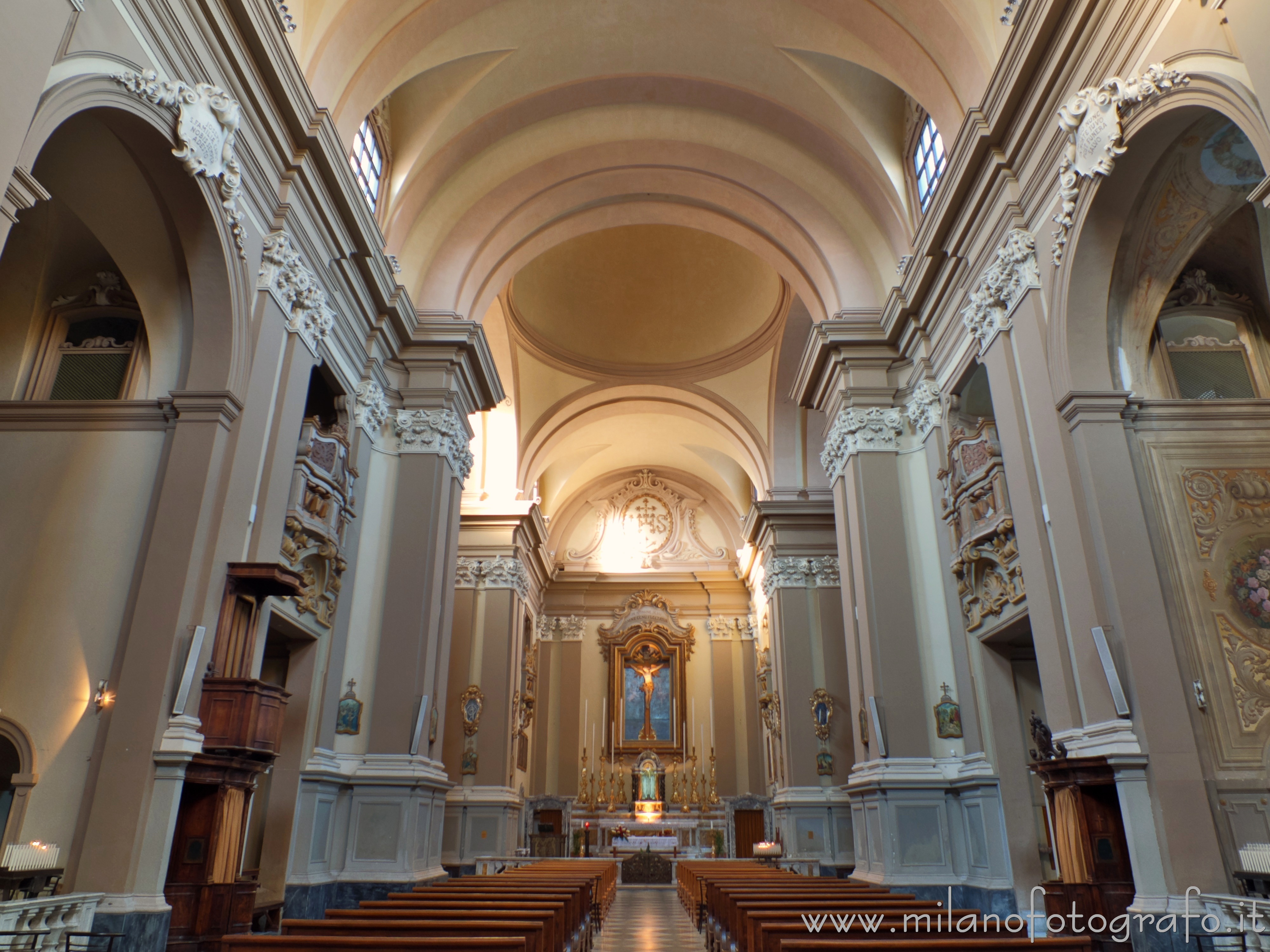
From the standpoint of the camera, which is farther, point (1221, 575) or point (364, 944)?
point (1221, 575)

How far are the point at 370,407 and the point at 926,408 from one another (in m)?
7.31

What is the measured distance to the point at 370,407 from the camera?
11.3 metres

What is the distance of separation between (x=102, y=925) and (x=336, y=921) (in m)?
2.14

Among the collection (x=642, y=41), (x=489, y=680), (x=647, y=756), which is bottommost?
(x=647, y=756)

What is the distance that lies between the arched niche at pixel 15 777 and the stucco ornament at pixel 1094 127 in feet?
29.8

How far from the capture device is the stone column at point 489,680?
51.0 feet

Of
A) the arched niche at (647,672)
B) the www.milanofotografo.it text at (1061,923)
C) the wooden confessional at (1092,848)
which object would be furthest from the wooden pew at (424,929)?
the arched niche at (647,672)

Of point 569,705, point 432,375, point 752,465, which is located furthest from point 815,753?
point 432,375

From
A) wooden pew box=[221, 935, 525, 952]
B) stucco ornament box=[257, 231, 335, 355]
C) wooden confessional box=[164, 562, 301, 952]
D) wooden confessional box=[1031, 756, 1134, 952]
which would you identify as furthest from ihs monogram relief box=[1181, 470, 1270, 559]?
stucco ornament box=[257, 231, 335, 355]

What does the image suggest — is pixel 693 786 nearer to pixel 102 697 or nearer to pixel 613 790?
pixel 613 790

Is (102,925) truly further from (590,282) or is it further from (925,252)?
(590,282)

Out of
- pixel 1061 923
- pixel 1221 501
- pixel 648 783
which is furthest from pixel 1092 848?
pixel 648 783

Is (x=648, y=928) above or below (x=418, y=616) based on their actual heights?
below

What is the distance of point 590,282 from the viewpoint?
1920 centimetres
